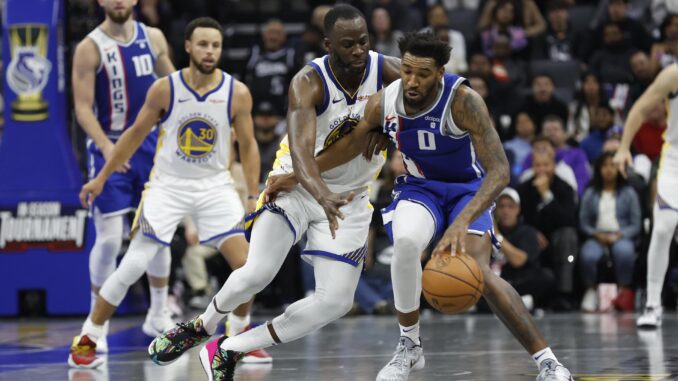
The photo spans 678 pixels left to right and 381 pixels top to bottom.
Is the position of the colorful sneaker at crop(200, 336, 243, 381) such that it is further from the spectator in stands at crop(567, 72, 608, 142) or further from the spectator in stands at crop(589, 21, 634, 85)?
the spectator in stands at crop(589, 21, 634, 85)

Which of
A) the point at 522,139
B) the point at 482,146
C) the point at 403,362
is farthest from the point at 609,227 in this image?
the point at 482,146

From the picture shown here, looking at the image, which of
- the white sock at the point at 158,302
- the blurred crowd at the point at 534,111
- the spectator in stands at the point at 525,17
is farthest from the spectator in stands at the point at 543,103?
the white sock at the point at 158,302

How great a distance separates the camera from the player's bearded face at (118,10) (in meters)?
8.86

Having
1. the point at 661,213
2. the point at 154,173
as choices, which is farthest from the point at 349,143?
the point at 661,213

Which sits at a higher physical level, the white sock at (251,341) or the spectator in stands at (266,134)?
the spectator in stands at (266,134)

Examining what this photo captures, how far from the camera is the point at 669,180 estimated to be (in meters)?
9.32

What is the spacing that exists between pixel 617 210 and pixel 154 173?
538 cm

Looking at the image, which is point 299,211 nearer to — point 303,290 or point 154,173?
point 154,173

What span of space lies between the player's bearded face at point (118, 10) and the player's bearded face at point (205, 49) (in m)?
1.13

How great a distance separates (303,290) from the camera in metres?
12.5

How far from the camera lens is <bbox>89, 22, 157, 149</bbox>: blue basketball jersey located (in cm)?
895

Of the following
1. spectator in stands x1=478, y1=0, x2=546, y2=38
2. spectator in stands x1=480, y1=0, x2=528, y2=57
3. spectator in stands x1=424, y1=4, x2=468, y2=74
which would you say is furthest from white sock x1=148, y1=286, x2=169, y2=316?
spectator in stands x1=478, y1=0, x2=546, y2=38

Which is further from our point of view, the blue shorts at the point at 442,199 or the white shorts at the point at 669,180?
the white shorts at the point at 669,180

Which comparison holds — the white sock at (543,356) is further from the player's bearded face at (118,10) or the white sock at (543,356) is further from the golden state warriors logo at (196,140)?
the player's bearded face at (118,10)
